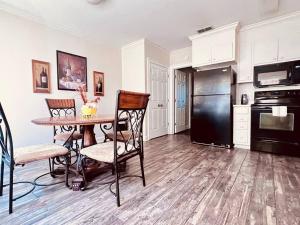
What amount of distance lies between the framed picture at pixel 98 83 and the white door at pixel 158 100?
122 cm

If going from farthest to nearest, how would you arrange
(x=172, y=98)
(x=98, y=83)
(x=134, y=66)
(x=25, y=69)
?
1. (x=172, y=98)
2. (x=134, y=66)
3. (x=98, y=83)
4. (x=25, y=69)

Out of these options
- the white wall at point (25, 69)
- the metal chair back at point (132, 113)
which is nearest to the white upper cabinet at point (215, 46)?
the metal chair back at point (132, 113)

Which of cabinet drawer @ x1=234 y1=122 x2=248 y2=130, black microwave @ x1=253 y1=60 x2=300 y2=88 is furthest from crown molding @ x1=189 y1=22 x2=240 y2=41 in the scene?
cabinet drawer @ x1=234 y1=122 x2=248 y2=130

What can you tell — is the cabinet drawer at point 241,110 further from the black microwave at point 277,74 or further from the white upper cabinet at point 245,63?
the white upper cabinet at point 245,63

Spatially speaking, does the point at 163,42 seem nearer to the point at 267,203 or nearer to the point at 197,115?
the point at 197,115

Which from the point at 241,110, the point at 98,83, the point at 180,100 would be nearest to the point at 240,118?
the point at 241,110

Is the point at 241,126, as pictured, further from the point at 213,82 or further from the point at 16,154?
the point at 16,154

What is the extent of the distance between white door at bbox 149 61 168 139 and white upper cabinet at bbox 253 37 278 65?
225cm

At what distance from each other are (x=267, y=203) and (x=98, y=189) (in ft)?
5.35

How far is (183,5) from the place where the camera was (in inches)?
106

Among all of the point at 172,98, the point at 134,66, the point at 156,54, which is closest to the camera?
the point at 134,66

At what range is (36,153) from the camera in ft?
5.03

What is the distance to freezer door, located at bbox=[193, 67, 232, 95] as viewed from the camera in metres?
3.23

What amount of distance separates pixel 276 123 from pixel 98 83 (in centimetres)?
376
